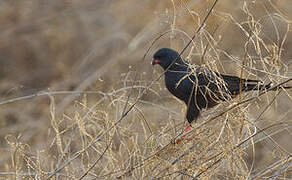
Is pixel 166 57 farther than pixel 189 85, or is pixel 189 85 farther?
pixel 166 57

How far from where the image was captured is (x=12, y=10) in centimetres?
835

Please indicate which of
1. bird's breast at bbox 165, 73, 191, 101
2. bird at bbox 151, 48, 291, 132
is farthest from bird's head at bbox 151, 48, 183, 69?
bird's breast at bbox 165, 73, 191, 101

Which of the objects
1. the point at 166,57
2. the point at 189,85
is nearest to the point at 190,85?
the point at 189,85

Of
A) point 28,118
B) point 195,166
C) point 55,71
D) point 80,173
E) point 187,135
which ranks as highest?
point 55,71

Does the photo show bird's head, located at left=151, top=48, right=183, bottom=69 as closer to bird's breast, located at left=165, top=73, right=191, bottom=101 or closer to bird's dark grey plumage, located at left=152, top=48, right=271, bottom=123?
bird's dark grey plumage, located at left=152, top=48, right=271, bottom=123

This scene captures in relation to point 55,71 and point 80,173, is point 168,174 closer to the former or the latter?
point 80,173

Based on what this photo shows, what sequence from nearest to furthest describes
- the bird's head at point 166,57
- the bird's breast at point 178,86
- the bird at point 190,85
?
the bird at point 190,85 < the bird's breast at point 178,86 < the bird's head at point 166,57

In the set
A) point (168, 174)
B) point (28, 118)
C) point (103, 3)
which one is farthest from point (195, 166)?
point (103, 3)

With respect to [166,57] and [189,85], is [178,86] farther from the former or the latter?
[166,57]

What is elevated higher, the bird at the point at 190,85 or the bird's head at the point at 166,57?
the bird's head at the point at 166,57

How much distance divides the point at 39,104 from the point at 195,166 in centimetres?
473

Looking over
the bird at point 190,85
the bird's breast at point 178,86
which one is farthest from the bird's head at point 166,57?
the bird's breast at point 178,86

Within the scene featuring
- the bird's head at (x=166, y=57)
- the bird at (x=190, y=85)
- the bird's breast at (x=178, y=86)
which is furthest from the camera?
the bird's head at (x=166, y=57)

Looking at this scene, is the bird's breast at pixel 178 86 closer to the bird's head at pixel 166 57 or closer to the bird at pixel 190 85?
the bird at pixel 190 85
